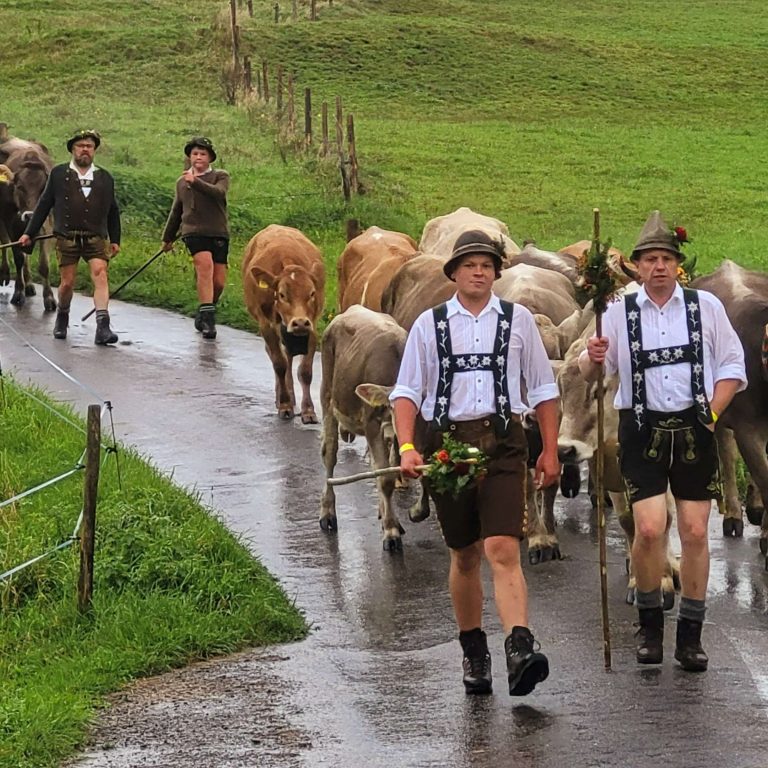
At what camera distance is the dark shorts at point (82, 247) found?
17203 millimetres

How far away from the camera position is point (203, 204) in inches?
684

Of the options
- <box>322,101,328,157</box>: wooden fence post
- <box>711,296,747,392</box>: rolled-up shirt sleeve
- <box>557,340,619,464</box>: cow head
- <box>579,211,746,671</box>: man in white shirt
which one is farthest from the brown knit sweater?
<box>322,101,328,157</box>: wooden fence post

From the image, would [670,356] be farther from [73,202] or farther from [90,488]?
[73,202]

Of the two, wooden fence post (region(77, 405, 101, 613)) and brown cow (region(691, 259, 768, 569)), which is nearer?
wooden fence post (region(77, 405, 101, 613))

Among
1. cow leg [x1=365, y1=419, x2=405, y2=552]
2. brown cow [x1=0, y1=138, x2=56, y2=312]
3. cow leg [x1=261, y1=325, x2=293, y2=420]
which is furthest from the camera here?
brown cow [x1=0, y1=138, x2=56, y2=312]

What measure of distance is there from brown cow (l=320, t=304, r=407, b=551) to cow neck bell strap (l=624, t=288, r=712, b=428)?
2.64m

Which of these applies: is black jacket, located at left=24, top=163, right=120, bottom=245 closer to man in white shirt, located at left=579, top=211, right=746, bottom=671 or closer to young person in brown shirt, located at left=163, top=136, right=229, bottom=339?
young person in brown shirt, located at left=163, top=136, right=229, bottom=339

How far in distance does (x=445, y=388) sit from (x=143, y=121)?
102ft

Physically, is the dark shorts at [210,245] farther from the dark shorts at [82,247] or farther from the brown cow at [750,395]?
the brown cow at [750,395]

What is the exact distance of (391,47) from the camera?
49.4m

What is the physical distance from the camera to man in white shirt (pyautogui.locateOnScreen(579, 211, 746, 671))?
766 cm

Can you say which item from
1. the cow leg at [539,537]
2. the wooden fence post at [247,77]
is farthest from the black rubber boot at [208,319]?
the wooden fence post at [247,77]

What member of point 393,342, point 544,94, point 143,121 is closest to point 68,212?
point 393,342

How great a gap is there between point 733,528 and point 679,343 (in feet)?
10.1
